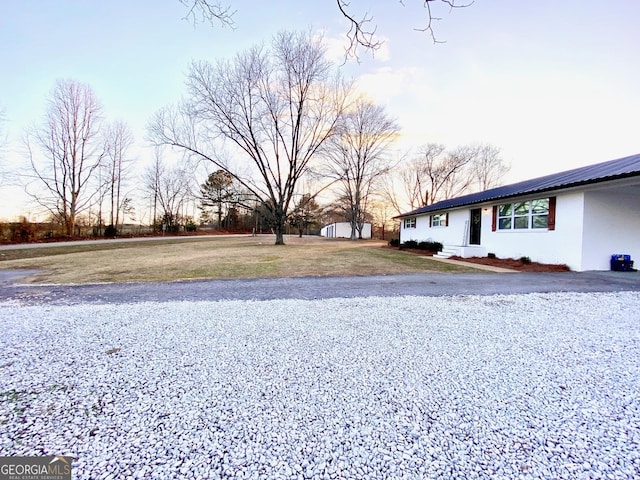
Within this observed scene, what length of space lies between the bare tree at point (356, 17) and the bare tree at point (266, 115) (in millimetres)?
16262

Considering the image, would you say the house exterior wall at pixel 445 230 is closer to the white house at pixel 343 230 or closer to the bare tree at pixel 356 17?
the bare tree at pixel 356 17

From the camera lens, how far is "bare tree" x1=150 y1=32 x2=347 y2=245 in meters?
16.8

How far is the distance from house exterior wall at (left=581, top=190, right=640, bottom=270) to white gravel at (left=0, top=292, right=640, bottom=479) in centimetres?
636

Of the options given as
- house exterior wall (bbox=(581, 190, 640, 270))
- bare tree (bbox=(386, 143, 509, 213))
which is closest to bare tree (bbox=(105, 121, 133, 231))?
bare tree (bbox=(386, 143, 509, 213))

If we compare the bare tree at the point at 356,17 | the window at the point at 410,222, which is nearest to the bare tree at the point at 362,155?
the window at the point at 410,222

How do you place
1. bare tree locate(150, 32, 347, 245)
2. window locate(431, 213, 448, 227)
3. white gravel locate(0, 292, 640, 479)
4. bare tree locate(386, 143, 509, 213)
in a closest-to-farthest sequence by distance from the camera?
white gravel locate(0, 292, 640, 479) < window locate(431, 213, 448, 227) < bare tree locate(150, 32, 347, 245) < bare tree locate(386, 143, 509, 213)

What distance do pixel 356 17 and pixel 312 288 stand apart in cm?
460

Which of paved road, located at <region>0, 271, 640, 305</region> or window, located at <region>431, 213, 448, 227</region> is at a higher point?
window, located at <region>431, 213, 448, 227</region>

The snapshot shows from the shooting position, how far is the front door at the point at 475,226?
42.4 ft

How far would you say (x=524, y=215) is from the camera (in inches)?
403

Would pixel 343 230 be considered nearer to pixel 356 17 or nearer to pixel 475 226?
pixel 475 226

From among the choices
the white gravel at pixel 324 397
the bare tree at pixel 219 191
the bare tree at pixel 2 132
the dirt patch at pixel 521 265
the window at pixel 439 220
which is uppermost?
the bare tree at pixel 2 132

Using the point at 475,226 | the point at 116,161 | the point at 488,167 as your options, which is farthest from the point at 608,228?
the point at 116,161

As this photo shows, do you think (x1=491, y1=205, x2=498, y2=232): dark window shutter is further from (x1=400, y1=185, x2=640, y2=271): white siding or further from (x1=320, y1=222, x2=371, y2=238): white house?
(x1=320, y1=222, x2=371, y2=238): white house
